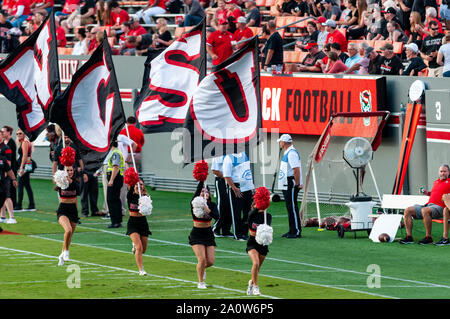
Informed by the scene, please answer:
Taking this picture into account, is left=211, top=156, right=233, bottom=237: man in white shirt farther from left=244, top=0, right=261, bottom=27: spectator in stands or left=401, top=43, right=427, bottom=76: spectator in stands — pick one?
left=244, top=0, right=261, bottom=27: spectator in stands

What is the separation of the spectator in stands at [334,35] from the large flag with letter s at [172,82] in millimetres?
7818

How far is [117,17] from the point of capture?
33.3m

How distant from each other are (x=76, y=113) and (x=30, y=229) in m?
4.62

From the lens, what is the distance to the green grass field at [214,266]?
14.4 m

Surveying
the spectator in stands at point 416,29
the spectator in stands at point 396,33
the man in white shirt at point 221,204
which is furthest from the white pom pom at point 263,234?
the spectator in stands at point 396,33

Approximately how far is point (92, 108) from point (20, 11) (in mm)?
21594

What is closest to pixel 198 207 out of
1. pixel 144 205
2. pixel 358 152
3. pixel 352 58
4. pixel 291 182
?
pixel 144 205

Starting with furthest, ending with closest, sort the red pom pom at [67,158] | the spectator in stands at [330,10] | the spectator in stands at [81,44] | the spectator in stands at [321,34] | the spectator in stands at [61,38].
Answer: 1. the spectator in stands at [61,38]
2. the spectator in stands at [81,44]
3. the spectator in stands at [330,10]
4. the spectator in stands at [321,34]
5. the red pom pom at [67,158]

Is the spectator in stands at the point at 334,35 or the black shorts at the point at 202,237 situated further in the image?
the spectator in stands at the point at 334,35

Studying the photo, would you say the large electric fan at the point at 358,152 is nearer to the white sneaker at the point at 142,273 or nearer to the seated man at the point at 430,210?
the seated man at the point at 430,210

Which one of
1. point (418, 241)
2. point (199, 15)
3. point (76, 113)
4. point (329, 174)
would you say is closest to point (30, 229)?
point (76, 113)

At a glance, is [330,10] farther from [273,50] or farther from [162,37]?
[162,37]

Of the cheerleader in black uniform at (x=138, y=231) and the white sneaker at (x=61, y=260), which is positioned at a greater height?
the cheerleader in black uniform at (x=138, y=231)

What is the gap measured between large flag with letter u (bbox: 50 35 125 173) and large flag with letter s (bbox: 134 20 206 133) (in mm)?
916
